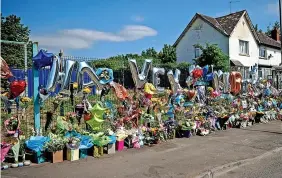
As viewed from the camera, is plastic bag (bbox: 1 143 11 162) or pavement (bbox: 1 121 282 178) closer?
pavement (bbox: 1 121 282 178)

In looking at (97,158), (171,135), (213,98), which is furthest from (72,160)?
(213,98)

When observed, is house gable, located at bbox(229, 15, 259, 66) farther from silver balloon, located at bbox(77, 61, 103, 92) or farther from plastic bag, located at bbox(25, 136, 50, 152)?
plastic bag, located at bbox(25, 136, 50, 152)

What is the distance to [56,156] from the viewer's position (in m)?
6.85

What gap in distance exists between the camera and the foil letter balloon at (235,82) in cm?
1451

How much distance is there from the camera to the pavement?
20.0 feet

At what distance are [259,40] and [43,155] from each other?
32.8m

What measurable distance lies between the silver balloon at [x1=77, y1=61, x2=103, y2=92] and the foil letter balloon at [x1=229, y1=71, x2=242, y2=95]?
775 centimetres

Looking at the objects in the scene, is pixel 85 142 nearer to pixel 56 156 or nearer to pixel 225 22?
pixel 56 156

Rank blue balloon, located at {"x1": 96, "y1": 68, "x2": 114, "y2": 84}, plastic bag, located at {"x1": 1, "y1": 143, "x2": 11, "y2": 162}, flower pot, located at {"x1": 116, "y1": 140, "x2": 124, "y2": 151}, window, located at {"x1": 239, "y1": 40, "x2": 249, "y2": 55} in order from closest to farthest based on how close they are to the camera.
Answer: plastic bag, located at {"x1": 1, "y1": 143, "x2": 11, "y2": 162}, flower pot, located at {"x1": 116, "y1": 140, "x2": 124, "y2": 151}, blue balloon, located at {"x1": 96, "y1": 68, "x2": 114, "y2": 84}, window, located at {"x1": 239, "y1": 40, "x2": 249, "y2": 55}

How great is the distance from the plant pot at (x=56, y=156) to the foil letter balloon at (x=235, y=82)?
9614 millimetres

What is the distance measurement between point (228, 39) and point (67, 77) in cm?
2485

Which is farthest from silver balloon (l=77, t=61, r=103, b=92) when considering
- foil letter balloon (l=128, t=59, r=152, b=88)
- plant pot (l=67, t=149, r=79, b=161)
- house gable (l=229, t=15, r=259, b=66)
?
house gable (l=229, t=15, r=259, b=66)

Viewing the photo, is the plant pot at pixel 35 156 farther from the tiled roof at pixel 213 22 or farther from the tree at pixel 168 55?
the tree at pixel 168 55

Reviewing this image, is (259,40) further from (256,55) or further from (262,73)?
(262,73)
